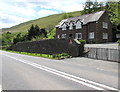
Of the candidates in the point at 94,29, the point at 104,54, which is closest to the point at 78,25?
the point at 94,29

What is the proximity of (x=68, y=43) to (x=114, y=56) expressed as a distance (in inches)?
350

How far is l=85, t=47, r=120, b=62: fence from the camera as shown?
14672mm

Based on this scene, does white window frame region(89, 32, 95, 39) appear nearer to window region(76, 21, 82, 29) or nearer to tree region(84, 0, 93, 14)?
window region(76, 21, 82, 29)

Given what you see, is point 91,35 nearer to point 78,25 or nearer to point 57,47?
point 78,25

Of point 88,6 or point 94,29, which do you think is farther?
point 88,6

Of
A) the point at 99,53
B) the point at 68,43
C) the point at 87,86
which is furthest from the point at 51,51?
the point at 87,86

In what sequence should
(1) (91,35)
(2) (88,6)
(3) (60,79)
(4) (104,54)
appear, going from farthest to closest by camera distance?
(2) (88,6) < (1) (91,35) < (4) (104,54) < (3) (60,79)

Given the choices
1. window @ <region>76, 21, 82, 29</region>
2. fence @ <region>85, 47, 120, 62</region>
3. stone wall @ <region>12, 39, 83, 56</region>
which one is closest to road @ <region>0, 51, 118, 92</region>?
fence @ <region>85, 47, 120, 62</region>

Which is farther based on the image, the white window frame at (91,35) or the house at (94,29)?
the white window frame at (91,35)

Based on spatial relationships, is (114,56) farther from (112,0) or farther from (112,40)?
(112,40)

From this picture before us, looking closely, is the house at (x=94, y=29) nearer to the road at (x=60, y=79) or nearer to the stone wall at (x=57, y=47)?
the stone wall at (x=57, y=47)

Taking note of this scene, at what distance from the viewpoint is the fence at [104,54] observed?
48.1ft

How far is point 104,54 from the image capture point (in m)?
16.1

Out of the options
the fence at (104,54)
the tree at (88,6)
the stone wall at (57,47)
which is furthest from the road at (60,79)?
the tree at (88,6)
